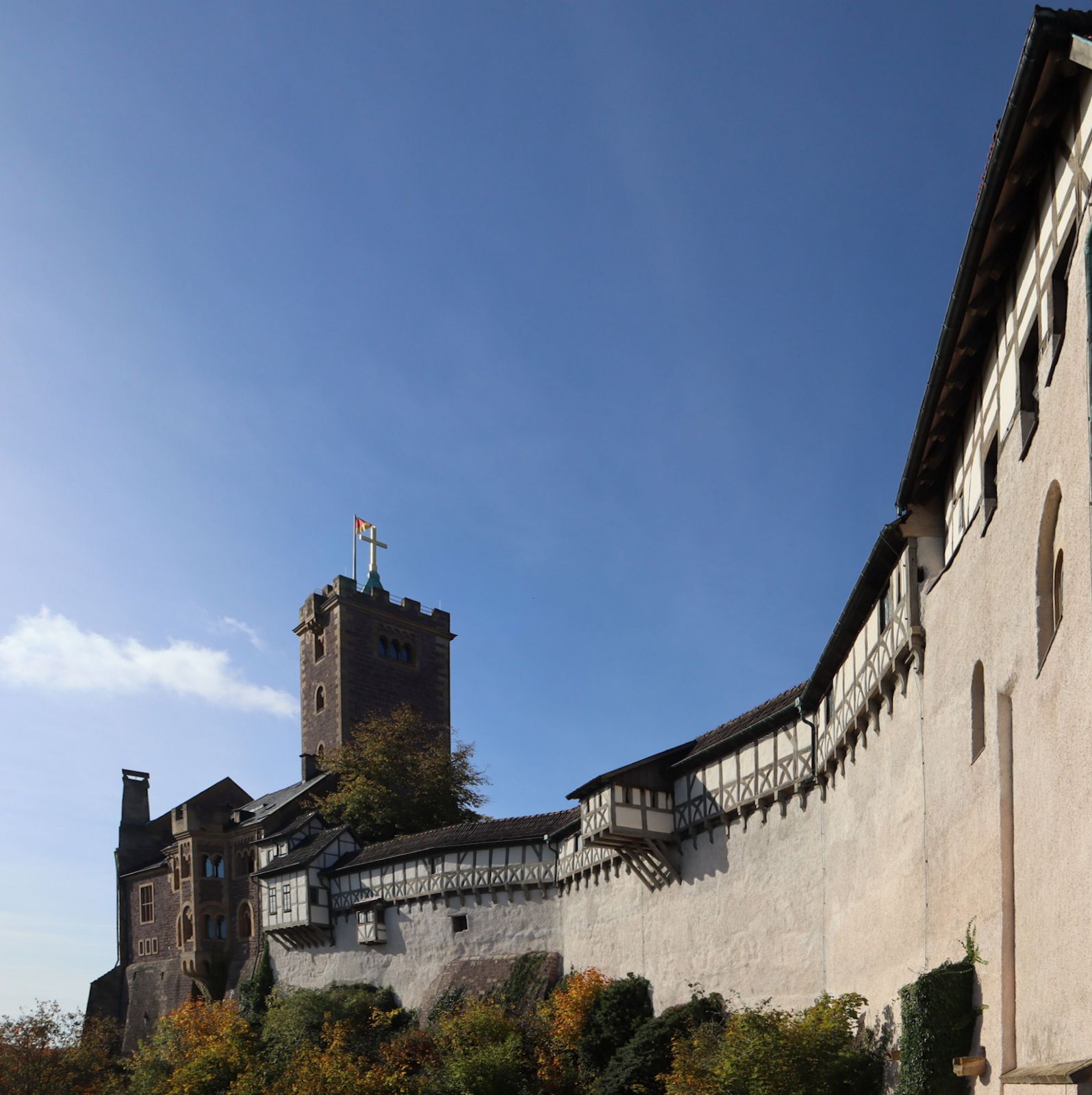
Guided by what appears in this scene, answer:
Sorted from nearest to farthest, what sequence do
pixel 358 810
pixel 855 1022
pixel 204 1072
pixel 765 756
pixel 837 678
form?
1. pixel 855 1022
2. pixel 837 678
3. pixel 765 756
4. pixel 204 1072
5. pixel 358 810

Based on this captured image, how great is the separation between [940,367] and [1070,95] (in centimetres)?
375

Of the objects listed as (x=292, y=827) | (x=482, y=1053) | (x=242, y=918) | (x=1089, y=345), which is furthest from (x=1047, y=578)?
(x=242, y=918)

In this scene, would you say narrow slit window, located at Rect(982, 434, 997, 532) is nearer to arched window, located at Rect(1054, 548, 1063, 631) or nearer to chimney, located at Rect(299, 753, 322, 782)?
arched window, located at Rect(1054, 548, 1063, 631)

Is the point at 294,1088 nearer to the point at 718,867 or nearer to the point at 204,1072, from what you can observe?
the point at 204,1072

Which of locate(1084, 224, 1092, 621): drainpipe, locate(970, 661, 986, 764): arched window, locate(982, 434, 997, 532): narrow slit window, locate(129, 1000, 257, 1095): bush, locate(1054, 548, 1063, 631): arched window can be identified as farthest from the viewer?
locate(129, 1000, 257, 1095): bush

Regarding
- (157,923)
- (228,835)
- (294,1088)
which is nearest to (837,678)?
(294,1088)

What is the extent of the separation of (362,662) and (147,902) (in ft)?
48.6

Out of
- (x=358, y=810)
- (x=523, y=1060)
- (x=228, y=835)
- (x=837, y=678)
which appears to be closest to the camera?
(x=837, y=678)

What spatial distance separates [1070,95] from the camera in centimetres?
912

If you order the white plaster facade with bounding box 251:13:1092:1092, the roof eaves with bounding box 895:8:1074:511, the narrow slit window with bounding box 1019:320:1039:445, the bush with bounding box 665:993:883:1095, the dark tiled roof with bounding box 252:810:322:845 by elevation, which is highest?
the roof eaves with bounding box 895:8:1074:511

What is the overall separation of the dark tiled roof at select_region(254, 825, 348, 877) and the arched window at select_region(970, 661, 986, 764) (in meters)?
33.6

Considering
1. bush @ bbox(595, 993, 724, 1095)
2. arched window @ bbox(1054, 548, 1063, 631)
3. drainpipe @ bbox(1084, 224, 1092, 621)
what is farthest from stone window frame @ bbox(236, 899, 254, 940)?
drainpipe @ bbox(1084, 224, 1092, 621)

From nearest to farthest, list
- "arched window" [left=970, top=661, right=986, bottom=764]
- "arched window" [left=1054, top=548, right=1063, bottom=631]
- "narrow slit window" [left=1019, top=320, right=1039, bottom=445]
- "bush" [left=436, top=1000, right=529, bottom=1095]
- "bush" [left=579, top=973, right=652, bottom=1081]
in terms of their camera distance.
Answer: "arched window" [left=1054, top=548, right=1063, bottom=631], "narrow slit window" [left=1019, top=320, right=1039, bottom=445], "arched window" [left=970, top=661, right=986, bottom=764], "bush" [left=436, top=1000, right=529, bottom=1095], "bush" [left=579, top=973, right=652, bottom=1081]

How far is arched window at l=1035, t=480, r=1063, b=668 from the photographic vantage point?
9.95 m
